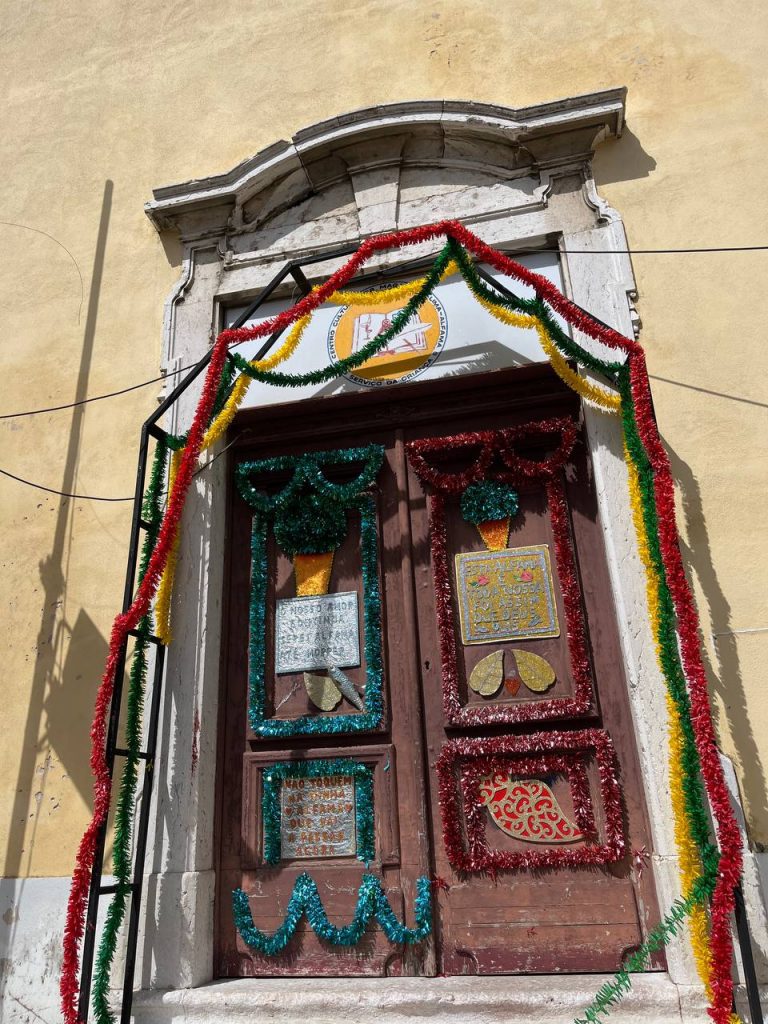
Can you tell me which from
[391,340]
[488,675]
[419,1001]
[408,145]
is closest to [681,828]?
[488,675]

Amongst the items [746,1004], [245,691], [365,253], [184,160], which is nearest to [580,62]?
[365,253]

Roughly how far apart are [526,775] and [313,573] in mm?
1390

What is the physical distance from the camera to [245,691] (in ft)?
12.2

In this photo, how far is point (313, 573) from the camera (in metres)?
3.84

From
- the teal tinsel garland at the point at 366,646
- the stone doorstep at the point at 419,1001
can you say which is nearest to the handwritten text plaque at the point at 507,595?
the teal tinsel garland at the point at 366,646

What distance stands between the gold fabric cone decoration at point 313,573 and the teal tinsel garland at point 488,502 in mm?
731

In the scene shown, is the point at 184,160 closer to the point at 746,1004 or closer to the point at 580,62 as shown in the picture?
the point at 580,62

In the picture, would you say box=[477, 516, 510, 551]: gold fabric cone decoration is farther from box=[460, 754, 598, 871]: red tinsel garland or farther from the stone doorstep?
the stone doorstep

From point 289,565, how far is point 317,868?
1.42 meters

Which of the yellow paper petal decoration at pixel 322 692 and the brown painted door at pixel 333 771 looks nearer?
the brown painted door at pixel 333 771

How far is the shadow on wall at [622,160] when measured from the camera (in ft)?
13.3

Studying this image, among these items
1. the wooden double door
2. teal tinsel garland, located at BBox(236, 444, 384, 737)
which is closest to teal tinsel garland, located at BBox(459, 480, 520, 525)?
the wooden double door

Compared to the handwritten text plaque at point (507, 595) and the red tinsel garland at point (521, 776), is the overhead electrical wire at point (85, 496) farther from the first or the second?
the red tinsel garland at point (521, 776)

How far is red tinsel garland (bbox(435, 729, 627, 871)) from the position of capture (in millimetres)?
3117
